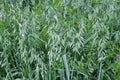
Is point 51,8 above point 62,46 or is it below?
above

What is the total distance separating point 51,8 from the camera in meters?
1.85

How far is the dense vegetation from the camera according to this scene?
145cm

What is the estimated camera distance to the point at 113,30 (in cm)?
176

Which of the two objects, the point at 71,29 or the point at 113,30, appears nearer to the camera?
the point at 71,29

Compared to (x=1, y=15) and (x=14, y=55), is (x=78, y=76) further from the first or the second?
(x=1, y=15)

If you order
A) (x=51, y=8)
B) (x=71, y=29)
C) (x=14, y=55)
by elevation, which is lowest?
(x=14, y=55)

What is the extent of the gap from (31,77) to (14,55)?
0.20 metres

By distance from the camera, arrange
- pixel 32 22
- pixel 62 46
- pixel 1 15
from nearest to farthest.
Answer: pixel 62 46, pixel 32 22, pixel 1 15

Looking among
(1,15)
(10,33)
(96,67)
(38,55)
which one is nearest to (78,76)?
(96,67)

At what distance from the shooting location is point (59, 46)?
1.53 metres

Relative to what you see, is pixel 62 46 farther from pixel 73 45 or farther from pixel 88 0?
pixel 88 0

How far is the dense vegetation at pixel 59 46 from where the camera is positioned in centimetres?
145

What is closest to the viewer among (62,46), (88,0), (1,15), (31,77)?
(31,77)

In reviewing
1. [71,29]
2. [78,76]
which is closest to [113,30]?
[71,29]
